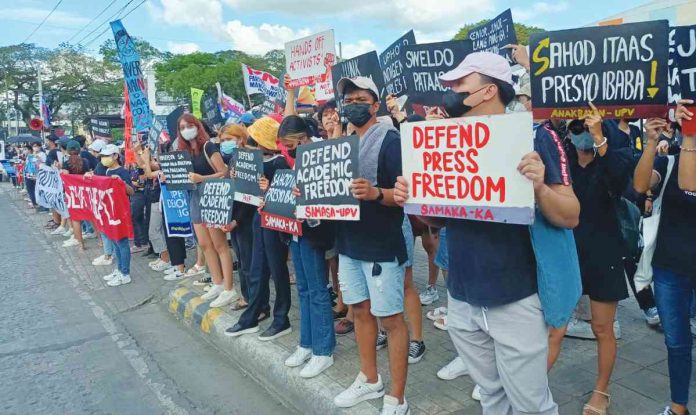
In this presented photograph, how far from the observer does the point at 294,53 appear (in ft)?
22.9

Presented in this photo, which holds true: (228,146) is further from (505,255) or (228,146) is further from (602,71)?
(505,255)

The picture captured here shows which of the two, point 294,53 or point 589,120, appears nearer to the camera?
point 589,120

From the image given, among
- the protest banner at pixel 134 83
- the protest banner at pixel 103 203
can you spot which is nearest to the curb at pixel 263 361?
Answer: the protest banner at pixel 103 203

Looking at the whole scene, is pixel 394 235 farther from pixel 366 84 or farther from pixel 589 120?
pixel 589 120

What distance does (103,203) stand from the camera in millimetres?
7988

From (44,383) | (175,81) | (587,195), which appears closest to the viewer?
(587,195)

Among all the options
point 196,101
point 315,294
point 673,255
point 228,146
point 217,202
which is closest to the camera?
point 673,255

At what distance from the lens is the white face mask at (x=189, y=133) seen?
5875mm

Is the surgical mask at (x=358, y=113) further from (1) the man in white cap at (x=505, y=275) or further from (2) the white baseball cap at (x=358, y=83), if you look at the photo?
(1) the man in white cap at (x=505, y=275)

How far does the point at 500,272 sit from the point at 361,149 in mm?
1336

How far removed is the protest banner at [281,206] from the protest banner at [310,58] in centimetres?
244

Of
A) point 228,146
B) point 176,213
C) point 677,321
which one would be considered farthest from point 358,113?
point 176,213

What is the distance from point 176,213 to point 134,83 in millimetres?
2662

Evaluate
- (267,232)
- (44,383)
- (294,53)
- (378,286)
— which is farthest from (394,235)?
(294,53)
